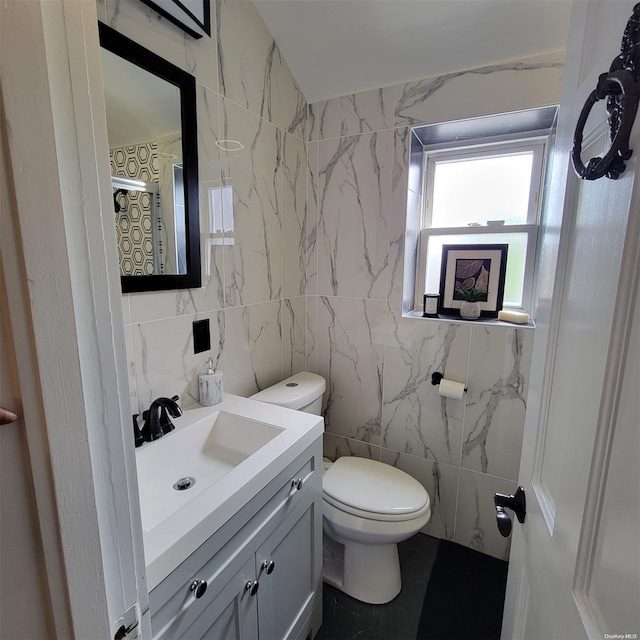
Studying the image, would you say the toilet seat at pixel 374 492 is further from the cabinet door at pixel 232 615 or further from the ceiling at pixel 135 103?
the ceiling at pixel 135 103

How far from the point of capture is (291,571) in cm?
115

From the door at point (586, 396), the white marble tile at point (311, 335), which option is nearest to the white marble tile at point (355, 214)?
the white marble tile at point (311, 335)

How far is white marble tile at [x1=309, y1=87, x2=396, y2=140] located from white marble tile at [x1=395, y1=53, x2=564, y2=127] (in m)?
0.06

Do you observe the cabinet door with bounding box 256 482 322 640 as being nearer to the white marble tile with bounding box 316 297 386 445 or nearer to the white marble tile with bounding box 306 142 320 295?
the white marble tile with bounding box 316 297 386 445

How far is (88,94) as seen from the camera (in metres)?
0.38

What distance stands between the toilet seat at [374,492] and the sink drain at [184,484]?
0.63 metres

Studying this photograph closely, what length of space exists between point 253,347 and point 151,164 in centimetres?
85

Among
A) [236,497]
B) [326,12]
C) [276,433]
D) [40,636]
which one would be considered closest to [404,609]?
[276,433]

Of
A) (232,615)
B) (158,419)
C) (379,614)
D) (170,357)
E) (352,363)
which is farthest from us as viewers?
(352,363)

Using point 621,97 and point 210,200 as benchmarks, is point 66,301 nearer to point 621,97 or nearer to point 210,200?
point 621,97

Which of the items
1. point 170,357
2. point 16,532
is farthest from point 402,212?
point 16,532

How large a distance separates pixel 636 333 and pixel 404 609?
5.41 ft

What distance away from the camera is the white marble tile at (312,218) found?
6.18 ft

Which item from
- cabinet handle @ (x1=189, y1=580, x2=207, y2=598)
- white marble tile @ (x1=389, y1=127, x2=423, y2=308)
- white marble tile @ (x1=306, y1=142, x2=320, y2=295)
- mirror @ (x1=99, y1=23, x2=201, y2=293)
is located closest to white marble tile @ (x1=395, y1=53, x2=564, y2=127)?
white marble tile @ (x1=389, y1=127, x2=423, y2=308)
